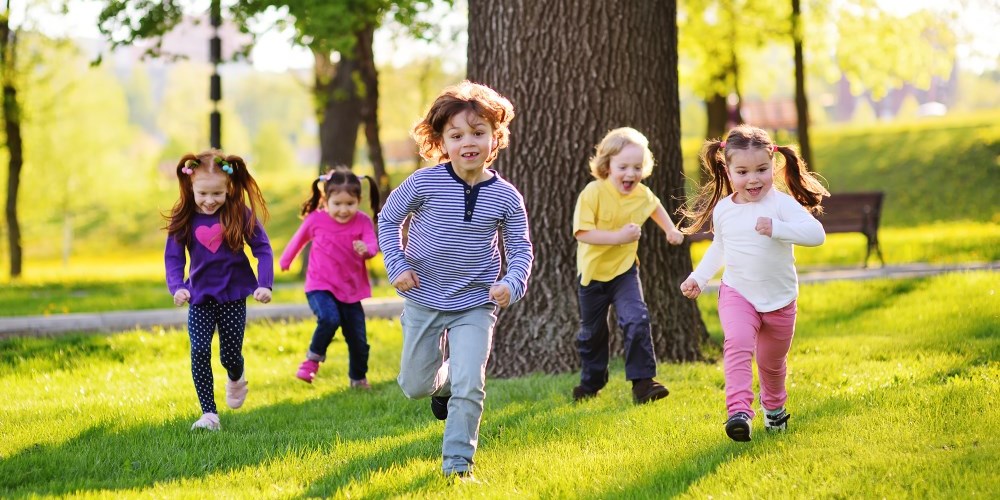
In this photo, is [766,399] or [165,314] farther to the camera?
[165,314]

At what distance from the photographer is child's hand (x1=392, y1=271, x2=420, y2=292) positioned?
Answer: 4.86 meters

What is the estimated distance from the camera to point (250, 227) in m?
6.20

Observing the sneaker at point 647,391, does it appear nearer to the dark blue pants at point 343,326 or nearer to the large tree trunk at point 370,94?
the dark blue pants at point 343,326

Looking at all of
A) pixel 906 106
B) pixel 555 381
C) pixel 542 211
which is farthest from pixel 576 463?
pixel 906 106

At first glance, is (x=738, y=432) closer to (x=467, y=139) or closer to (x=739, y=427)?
(x=739, y=427)

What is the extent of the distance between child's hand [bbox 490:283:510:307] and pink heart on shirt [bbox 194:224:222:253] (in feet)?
6.91

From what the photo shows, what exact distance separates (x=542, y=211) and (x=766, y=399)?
→ 8.81ft

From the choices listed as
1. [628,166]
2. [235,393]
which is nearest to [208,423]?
[235,393]

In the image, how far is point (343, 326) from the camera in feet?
26.4

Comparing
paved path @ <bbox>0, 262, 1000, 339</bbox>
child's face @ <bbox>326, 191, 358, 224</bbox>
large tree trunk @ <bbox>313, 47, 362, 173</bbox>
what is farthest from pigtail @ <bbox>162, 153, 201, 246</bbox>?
large tree trunk @ <bbox>313, 47, 362, 173</bbox>

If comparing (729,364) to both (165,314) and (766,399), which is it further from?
(165,314)

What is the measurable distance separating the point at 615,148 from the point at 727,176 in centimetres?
94

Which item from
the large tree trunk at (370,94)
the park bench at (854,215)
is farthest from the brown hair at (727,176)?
the large tree trunk at (370,94)

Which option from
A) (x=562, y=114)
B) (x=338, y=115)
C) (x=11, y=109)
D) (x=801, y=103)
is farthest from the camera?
(x=801, y=103)
